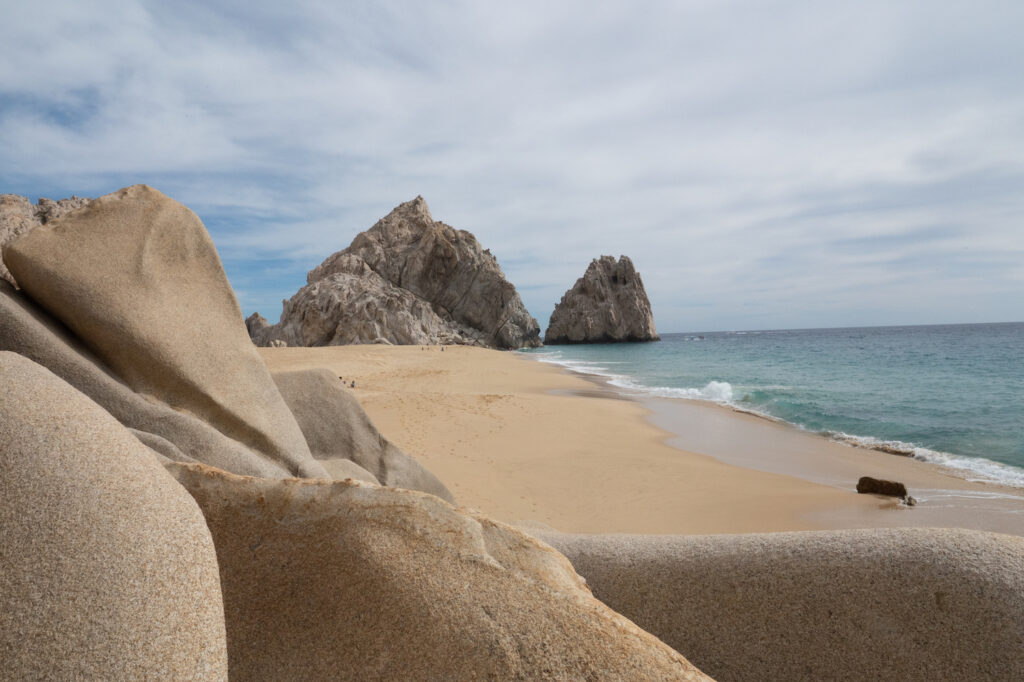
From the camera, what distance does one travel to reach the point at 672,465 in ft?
28.2

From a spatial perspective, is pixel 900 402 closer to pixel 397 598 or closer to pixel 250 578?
pixel 397 598

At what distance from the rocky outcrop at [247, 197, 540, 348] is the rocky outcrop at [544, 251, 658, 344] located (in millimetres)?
15043

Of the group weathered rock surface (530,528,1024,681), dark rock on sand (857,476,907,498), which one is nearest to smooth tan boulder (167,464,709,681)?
weathered rock surface (530,528,1024,681)

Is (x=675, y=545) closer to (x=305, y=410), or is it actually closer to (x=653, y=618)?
(x=653, y=618)

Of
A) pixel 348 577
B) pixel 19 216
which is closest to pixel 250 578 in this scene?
pixel 348 577

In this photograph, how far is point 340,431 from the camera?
476 cm

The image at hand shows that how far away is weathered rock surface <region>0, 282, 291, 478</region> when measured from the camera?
2.84 m

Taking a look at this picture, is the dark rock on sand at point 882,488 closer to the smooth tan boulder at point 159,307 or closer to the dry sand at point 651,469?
the dry sand at point 651,469

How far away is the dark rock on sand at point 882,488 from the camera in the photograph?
283 inches

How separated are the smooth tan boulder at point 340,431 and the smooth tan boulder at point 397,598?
2.75m

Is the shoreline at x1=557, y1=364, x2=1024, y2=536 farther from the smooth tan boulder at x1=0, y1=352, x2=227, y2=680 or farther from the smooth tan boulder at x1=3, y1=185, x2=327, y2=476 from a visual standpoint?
the smooth tan boulder at x1=0, y1=352, x2=227, y2=680

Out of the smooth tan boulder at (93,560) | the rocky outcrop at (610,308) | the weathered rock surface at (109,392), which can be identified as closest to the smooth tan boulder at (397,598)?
the smooth tan boulder at (93,560)

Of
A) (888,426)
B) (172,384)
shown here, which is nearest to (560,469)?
(172,384)

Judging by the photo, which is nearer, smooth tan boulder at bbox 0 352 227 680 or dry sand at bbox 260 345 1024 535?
smooth tan boulder at bbox 0 352 227 680
